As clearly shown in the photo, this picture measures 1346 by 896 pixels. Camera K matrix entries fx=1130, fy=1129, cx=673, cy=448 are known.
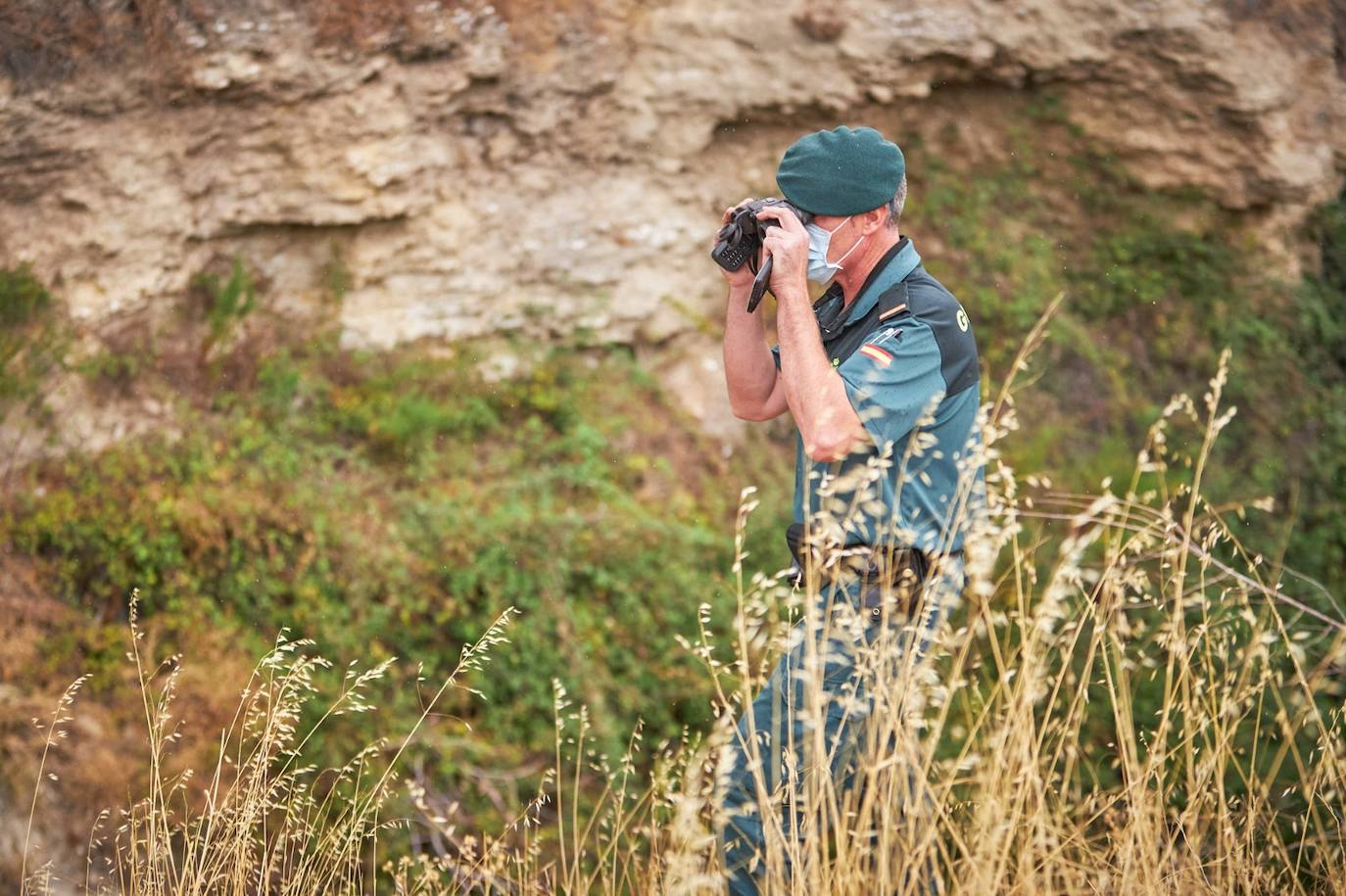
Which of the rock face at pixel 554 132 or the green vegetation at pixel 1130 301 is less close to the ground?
the rock face at pixel 554 132

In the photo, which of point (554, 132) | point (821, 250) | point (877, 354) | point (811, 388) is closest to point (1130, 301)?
point (554, 132)

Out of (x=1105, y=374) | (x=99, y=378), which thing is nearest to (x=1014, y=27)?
(x=1105, y=374)

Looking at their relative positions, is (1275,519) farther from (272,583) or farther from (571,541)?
(272,583)

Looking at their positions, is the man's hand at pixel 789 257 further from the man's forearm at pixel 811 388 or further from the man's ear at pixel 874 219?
the man's ear at pixel 874 219

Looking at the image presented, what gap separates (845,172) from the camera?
272cm

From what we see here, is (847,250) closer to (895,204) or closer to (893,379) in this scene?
(895,204)

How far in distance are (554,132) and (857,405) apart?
13.9ft

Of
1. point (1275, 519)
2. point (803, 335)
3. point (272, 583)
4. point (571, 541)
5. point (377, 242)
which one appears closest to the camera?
point (803, 335)

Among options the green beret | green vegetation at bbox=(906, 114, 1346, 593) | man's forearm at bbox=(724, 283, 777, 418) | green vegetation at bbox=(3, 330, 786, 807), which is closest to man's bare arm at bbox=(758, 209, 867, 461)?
the green beret

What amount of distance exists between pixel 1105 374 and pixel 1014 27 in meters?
2.13

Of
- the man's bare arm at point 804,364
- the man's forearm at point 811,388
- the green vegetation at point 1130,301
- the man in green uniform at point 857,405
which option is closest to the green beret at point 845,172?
the man in green uniform at point 857,405

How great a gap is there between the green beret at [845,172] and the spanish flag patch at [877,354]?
0.38 meters

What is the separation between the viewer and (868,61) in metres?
6.54

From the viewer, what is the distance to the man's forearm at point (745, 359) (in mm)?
2943
